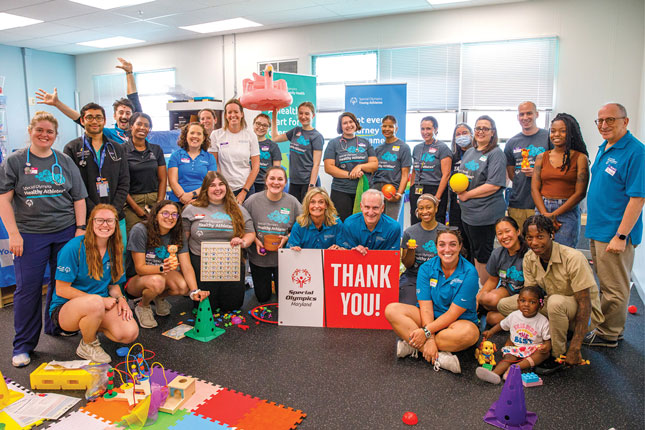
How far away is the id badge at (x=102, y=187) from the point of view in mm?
3354

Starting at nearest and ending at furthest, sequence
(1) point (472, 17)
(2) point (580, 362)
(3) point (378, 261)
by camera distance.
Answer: (2) point (580, 362)
(3) point (378, 261)
(1) point (472, 17)

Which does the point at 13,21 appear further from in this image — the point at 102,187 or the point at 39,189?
the point at 39,189

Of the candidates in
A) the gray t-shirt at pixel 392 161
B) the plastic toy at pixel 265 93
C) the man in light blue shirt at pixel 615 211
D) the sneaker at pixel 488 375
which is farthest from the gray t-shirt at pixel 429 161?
the sneaker at pixel 488 375

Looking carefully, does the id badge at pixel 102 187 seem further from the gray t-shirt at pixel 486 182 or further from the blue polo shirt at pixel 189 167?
the gray t-shirt at pixel 486 182

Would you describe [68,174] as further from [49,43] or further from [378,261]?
[49,43]

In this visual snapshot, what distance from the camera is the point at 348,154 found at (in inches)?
183

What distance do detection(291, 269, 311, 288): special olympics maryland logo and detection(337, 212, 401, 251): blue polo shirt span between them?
14.9 inches

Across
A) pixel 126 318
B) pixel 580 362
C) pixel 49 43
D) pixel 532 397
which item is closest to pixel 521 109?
pixel 580 362

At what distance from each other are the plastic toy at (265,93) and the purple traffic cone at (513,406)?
325 centimetres

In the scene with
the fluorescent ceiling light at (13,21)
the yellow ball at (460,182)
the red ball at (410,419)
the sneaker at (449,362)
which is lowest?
the red ball at (410,419)

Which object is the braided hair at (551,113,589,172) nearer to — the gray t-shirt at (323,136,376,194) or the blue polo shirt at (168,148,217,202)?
the gray t-shirt at (323,136,376,194)

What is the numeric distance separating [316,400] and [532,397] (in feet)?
3.91

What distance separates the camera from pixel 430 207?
134 inches

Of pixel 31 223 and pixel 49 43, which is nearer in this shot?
→ pixel 31 223
